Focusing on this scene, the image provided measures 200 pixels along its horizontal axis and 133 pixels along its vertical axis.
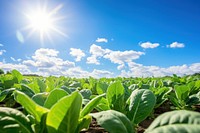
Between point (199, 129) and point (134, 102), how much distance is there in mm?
1035

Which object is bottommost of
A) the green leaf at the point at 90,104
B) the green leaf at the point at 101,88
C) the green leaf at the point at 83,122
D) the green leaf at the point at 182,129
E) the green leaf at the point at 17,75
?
the green leaf at the point at 83,122

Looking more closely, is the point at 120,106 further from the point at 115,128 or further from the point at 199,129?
the point at 199,129

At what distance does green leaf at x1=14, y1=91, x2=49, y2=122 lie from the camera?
1342 mm

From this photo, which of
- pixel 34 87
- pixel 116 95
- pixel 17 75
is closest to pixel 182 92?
pixel 116 95

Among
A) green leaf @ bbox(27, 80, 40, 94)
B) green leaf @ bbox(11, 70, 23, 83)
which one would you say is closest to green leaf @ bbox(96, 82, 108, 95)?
green leaf @ bbox(27, 80, 40, 94)

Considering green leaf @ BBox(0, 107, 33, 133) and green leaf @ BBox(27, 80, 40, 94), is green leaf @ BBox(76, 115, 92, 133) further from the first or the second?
green leaf @ BBox(27, 80, 40, 94)

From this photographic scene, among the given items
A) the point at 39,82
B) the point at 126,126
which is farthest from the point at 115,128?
the point at 39,82

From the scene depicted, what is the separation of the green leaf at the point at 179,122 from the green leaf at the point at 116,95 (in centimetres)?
104

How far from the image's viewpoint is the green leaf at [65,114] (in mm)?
1193

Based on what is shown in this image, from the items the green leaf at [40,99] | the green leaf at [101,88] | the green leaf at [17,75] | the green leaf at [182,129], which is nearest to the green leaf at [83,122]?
the green leaf at [40,99]

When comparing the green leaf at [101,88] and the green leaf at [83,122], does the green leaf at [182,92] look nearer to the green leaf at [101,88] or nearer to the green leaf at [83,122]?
the green leaf at [101,88]

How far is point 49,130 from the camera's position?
4.37ft

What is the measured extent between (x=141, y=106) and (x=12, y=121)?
0.94m

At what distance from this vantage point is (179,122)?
104 centimetres
